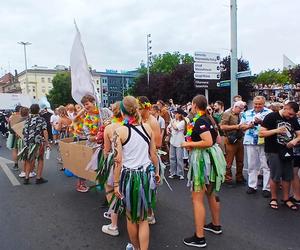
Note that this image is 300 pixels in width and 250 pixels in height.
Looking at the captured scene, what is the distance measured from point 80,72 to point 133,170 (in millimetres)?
2713

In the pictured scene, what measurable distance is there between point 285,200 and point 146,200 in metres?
2.95

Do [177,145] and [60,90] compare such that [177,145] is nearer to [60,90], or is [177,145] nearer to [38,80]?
[60,90]

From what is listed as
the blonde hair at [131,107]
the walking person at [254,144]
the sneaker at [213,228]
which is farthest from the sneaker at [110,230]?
the walking person at [254,144]

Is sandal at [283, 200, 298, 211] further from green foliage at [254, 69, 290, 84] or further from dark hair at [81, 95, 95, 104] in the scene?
green foliage at [254, 69, 290, 84]

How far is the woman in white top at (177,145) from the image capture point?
302 inches

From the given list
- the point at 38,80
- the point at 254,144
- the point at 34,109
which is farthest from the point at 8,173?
the point at 38,80

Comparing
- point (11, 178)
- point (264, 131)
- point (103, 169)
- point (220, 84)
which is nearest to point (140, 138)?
point (103, 169)

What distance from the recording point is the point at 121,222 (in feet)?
15.7

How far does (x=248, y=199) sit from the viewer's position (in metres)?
5.79

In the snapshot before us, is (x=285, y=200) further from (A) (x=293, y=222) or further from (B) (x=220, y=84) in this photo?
(B) (x=220, y=84)

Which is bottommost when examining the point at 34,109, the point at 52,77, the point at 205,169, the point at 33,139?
the point at 205,169

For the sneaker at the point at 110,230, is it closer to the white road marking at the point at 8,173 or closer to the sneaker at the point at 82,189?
the sneaker at the point at 82,189

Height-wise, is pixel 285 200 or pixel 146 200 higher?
pixel 146 200

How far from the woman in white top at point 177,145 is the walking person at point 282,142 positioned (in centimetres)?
261
